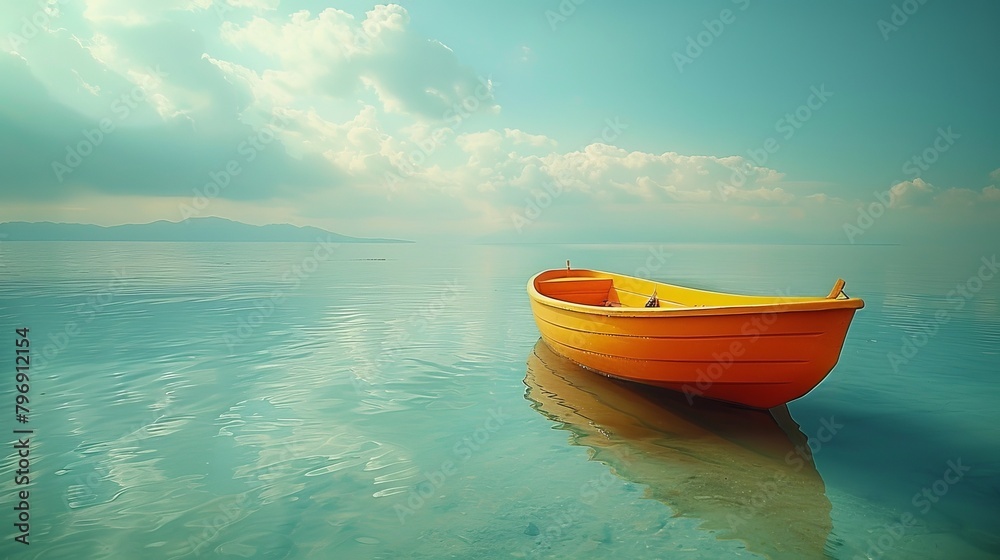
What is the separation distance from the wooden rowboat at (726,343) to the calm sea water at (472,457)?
1.83 ft

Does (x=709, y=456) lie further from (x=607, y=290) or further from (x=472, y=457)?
(x=607, y=290)

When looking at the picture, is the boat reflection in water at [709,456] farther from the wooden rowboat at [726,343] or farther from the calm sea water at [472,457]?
the wooden rowboat at [726,343]

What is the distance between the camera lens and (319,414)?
7.31m

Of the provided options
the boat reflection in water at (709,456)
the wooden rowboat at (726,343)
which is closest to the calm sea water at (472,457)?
the boat reflection in water at (709,456)

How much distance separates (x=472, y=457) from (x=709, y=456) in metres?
2.97

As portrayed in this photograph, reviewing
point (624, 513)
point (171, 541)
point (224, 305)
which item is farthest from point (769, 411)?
point (224, 305)

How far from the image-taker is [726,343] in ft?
20.7

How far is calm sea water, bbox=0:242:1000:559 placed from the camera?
4.18 m

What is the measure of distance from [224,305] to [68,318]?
456cm

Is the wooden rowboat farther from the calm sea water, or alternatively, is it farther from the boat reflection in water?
the calm sea water

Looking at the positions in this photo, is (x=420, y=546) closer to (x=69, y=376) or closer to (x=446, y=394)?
(x=446, y=394)

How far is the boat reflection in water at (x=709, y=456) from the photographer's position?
171 inches

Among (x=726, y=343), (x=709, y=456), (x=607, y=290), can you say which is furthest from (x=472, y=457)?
(x=607, y=290)

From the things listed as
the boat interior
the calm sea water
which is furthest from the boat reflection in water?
the boat interior
